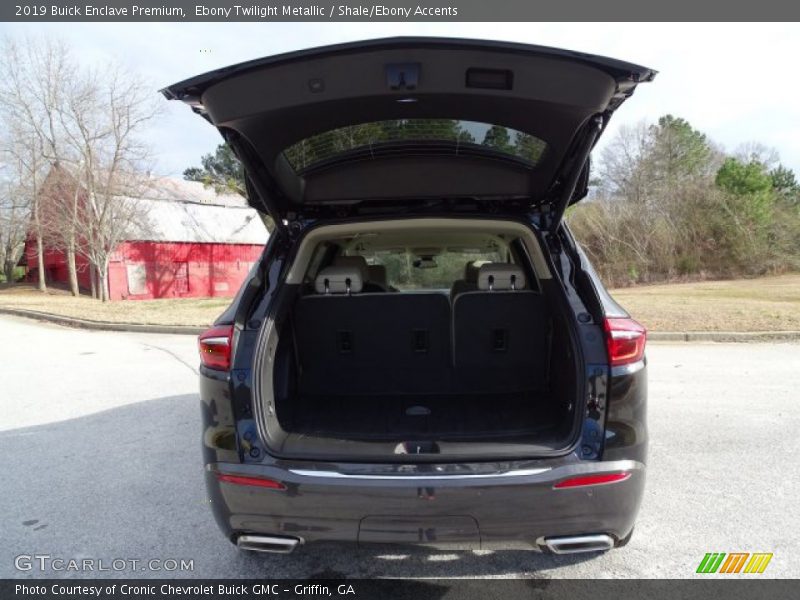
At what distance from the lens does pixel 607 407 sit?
2.05 meters

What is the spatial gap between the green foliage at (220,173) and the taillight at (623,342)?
23.2 m

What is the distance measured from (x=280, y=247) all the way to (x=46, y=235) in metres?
29.2

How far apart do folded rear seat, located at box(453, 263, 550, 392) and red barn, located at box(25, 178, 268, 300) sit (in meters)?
25.8

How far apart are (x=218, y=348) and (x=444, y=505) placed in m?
1.14

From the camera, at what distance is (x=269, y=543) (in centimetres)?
204

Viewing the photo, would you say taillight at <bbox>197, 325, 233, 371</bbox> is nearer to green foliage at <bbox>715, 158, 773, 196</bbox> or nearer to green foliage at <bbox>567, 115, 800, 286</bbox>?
green foliage at <bbox>567, 115, 800, 286</bbox>

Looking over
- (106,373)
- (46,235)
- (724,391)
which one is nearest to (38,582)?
(106,373)

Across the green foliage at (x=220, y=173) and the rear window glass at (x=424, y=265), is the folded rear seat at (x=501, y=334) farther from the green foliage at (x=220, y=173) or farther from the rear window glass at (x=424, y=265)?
the green foliage at (x=220, y=173)

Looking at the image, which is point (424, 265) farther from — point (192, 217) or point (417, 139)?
point (192, 217)

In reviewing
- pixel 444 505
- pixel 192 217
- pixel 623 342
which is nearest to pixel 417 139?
pixel 623 342

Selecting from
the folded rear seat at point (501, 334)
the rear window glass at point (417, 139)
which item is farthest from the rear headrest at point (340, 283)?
the rear window glass at point (417, 139)

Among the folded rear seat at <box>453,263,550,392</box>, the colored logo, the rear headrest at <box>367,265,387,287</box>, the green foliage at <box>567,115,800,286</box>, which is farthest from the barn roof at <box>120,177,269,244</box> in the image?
the colored logo

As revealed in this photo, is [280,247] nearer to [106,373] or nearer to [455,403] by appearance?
[455,403]

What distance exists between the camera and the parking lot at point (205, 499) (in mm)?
2475
